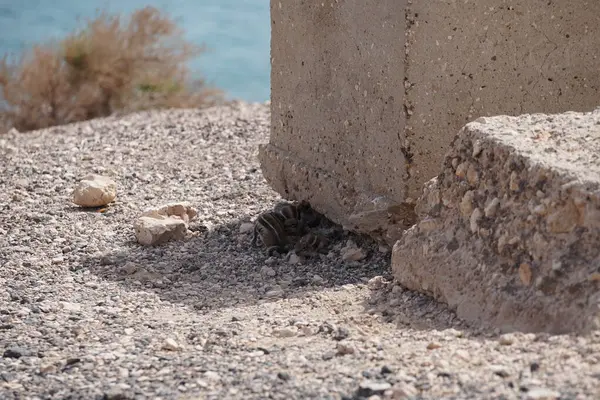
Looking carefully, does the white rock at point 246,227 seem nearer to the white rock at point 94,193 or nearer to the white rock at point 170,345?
the white rock at point 94,193

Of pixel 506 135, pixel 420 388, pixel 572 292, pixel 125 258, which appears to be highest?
pixel 506 135

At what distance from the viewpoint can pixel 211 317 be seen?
143 inches

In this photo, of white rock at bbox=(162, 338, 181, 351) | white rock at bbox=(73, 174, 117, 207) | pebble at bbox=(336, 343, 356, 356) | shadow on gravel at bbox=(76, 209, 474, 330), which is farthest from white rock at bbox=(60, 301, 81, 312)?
white rock at bbox=(73, 174, 117, 207)

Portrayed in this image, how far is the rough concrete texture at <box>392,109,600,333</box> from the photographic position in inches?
108

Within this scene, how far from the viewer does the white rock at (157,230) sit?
479 cm

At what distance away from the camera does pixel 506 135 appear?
3.22 metres

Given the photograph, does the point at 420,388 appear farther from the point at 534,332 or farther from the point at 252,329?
the point at 252,329

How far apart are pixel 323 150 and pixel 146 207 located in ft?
4.54

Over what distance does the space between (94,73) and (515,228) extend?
7.95 metres

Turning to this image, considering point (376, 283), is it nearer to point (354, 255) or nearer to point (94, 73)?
point (354, 255)

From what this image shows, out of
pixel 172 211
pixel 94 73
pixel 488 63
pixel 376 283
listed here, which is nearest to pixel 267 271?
pixel 376 283

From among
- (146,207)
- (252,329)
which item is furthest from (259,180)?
(252,329)

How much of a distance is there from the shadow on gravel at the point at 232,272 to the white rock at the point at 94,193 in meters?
0.62

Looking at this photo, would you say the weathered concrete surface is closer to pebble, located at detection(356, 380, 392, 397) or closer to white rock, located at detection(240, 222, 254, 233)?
Result: white rock, located at detection(240, 222, 254, 233)
